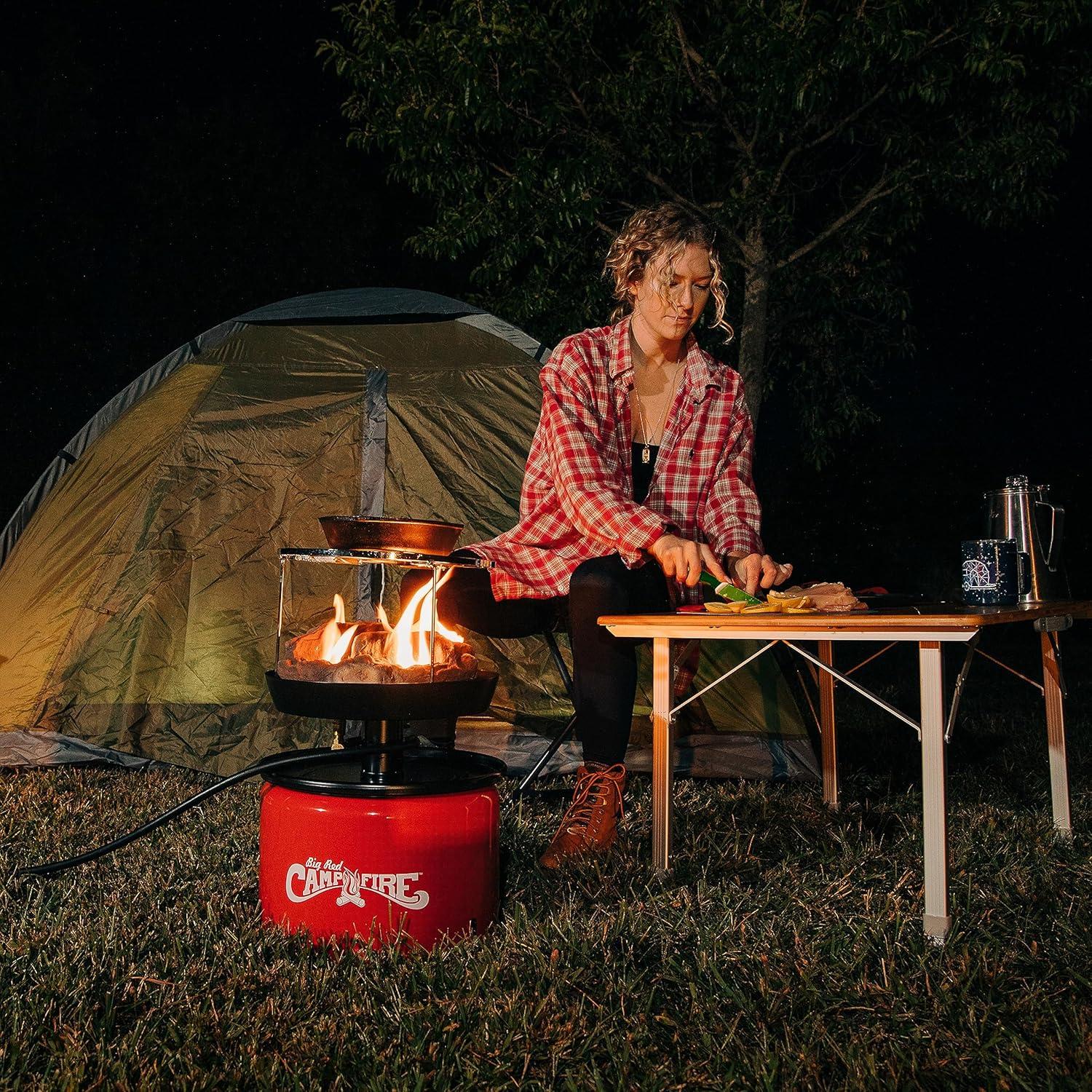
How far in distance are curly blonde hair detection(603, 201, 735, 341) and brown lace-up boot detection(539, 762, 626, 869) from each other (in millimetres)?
1038

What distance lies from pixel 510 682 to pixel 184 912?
1652 millimetres

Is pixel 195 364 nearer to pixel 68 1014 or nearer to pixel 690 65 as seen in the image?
pixel 68 1014

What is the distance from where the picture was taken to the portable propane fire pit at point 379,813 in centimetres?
176

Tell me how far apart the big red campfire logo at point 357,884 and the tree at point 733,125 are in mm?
5649

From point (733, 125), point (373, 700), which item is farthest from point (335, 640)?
point (733, 125)

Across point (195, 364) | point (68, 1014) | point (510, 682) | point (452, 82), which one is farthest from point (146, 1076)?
point (452, 82)

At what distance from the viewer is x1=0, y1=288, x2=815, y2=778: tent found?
3.42 meters

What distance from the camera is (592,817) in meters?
2.16

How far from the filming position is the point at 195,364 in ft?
12.7

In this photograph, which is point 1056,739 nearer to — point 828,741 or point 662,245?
point 828,741

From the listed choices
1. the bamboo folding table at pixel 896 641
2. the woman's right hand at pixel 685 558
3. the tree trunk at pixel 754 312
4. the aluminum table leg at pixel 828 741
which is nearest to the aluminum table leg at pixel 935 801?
the bamboo folding table at pixel 896 641

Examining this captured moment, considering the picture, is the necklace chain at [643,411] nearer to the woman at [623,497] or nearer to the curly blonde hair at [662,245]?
the woman at [623,497]

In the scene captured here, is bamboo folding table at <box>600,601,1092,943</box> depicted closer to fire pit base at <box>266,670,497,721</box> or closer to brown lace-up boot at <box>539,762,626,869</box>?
brown lace-up boot at <box>539,762,626,869</box>

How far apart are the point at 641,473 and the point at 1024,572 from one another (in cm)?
90
